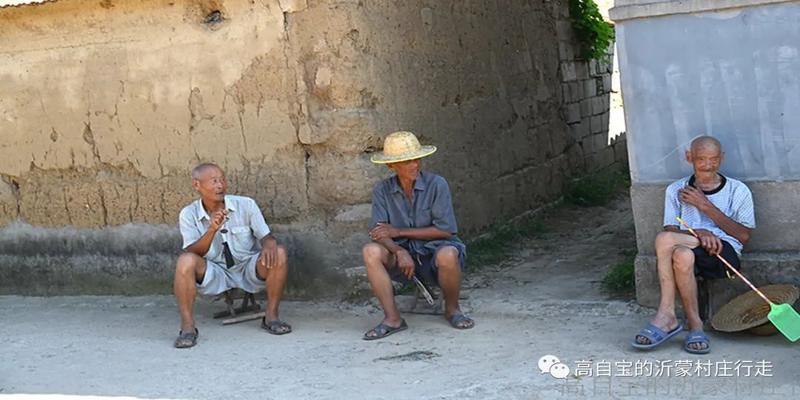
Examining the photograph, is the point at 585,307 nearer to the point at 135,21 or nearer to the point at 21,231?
the point at 135,21

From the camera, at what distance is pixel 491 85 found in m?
8.25

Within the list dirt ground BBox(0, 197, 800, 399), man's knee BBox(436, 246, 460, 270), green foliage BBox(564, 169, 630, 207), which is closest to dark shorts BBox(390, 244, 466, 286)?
man's knee BBox(436, 246, 460, 270)

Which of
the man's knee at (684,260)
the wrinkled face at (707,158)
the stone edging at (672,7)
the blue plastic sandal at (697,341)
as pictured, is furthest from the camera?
the stone edging at (672,7)

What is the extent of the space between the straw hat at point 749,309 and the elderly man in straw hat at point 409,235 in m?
1.31

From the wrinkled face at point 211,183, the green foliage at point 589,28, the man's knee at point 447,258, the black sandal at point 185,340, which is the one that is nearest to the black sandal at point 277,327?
the black sandal at point 185,340

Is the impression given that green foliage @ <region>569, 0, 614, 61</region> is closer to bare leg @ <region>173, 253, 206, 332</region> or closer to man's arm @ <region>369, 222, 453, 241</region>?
man's arm @ <region>369, 222, 453, 241</region>

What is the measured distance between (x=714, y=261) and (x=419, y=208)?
5.17 ft

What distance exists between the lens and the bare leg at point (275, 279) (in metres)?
6.15

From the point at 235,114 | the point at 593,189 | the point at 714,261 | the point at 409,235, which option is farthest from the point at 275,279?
the point at 593,189

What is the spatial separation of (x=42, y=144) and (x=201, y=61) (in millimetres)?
1383

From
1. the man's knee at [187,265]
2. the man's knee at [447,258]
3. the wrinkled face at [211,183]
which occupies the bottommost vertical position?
the man's knee at [447,258]

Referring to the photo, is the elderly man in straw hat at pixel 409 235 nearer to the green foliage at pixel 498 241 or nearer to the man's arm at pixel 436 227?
the man's arm at pixel 436 227

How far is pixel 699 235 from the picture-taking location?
5.34 metres

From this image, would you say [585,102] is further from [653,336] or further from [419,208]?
[653,336]
